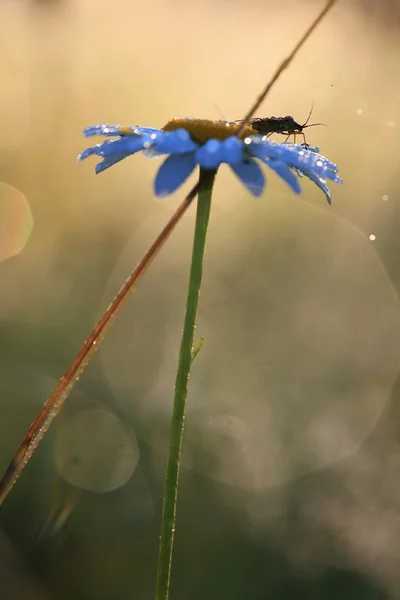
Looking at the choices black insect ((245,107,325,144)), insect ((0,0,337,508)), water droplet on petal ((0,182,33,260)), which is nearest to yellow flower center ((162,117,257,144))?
insect ((0,0,337,508))

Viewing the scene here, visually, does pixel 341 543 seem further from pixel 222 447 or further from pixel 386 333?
pixel 386 333

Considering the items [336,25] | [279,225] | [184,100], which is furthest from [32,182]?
[336,25]

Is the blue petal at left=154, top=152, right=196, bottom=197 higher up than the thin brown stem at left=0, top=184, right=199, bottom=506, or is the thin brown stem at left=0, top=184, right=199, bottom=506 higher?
the blue petal at left=154, top=152, right=196, bottom=197

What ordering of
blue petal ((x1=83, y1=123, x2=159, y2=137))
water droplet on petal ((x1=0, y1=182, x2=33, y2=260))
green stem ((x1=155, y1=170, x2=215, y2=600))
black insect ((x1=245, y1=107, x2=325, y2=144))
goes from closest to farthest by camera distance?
green stem ((x1=155, y1=170, x2=215, y2=600)) → blue petal ((x1=83, y1=123, x2=159, y2=137)) → black insect ((x1=245, y1=107, x2=325, y2=144)) → water droplet on petal ((x1=0, y1=182, x2=33, y2=260))

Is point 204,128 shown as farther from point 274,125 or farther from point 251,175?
point 274,125

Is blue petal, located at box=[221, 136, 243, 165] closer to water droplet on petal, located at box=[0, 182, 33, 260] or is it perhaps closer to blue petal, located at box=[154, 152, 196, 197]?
blue petal, located at box=[154, 152, 196, 197]

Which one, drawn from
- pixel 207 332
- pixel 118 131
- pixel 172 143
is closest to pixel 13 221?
pixel 207 332

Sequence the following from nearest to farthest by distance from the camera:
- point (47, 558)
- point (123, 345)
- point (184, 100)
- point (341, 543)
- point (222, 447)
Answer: point (47, 558) < point (341, 543) < point (222, 447) < point (123, 345) < point (184, 100)
